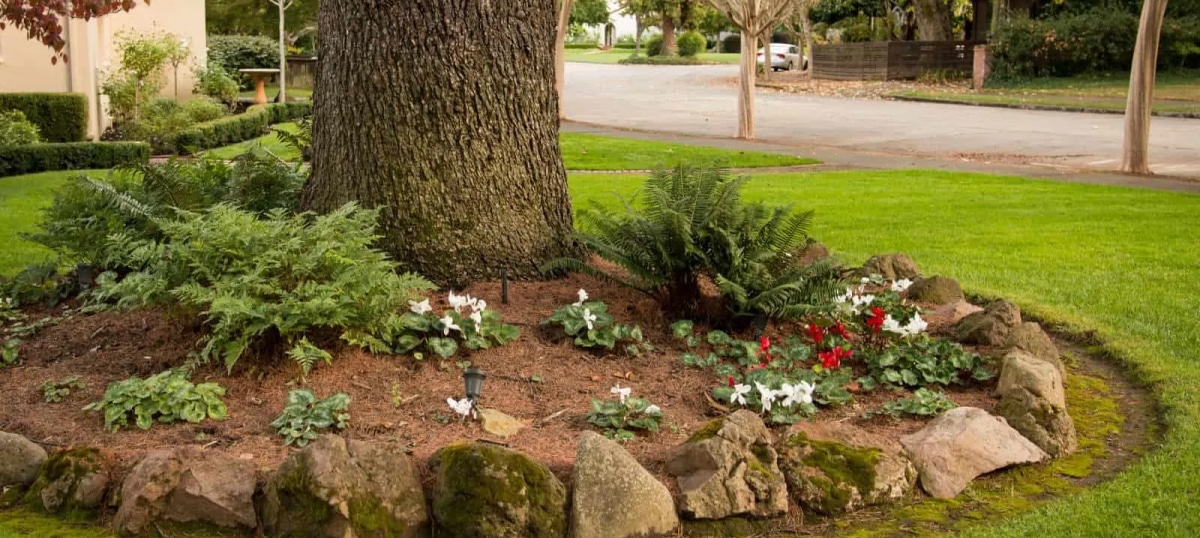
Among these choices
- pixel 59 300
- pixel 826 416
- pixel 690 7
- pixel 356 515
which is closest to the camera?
pixel 356 515

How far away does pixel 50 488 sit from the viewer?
412 cm

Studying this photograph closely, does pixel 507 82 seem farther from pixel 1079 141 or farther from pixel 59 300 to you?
pixel 1079 141

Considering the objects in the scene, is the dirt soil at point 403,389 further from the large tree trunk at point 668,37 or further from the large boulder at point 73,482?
the large tree trunk at point 668,37

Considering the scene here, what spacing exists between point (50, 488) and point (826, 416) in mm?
2918

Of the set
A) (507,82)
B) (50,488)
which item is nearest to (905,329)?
(507,82)

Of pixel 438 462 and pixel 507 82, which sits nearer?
pixel 438 462

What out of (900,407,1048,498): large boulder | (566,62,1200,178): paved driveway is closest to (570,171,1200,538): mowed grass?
(900,407,1048,498): large boulder

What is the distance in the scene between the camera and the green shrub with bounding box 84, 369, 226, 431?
458cm

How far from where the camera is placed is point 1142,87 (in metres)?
14.5

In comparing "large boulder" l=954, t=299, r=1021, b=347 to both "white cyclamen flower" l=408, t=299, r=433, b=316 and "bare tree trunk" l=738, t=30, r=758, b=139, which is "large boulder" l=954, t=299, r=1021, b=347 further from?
"bare tree trunk" l=738, t=30, r=758, b=139

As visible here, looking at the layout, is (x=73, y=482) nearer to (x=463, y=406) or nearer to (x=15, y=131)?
(x=463, y=406)

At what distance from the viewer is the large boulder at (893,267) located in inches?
282

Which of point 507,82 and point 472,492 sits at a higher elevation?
point 507,82

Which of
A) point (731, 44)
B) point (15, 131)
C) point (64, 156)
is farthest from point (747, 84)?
point (731, 44)
